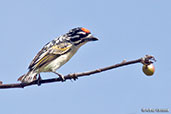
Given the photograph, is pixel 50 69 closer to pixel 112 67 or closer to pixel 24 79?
pixel 24 79

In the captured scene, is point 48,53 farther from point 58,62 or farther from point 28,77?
point 28,77

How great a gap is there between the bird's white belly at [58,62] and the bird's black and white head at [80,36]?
10.6 inches

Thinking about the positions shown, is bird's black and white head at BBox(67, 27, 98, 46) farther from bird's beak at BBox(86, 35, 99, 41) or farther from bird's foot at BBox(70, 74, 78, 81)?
bird's foot at BBox(70, 74, 78, 81)

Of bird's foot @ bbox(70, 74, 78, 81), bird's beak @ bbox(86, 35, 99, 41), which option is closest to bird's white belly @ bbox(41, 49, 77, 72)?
bird's beak @ bbox(86, 35, 99, 41)

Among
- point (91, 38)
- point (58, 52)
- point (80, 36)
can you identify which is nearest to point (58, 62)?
point (58, 52)

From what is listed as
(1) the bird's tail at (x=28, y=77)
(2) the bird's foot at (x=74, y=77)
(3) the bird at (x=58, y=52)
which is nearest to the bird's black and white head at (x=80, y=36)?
(3) the bird at (x=58, y=52)

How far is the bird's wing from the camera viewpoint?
677 cm

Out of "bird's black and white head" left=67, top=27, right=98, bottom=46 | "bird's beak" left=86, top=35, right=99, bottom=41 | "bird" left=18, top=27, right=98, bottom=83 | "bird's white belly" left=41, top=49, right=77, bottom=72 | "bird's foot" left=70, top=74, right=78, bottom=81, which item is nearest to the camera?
"bird's foot" left=70, top=74, right=78, bottom=81

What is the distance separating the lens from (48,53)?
725cm

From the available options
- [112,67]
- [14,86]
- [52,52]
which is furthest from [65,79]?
[52,52]

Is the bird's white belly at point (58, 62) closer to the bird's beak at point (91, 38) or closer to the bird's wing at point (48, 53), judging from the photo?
the bird's wing at point (48, 53)

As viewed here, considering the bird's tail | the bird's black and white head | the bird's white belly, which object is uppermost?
the bird's black and white head

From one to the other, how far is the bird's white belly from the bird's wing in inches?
3.3

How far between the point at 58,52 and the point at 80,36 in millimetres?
795
